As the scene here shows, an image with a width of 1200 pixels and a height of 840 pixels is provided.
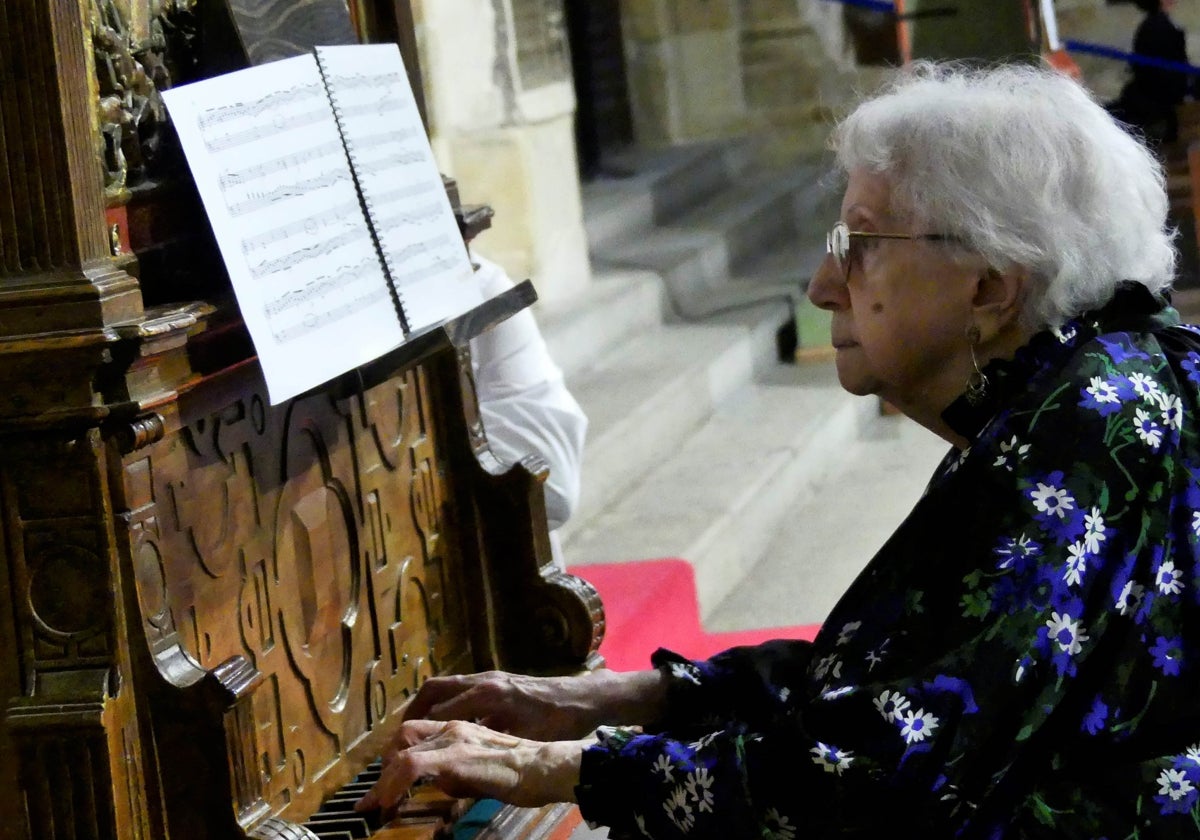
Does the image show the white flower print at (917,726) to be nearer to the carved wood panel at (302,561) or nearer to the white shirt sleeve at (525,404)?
the carved wood panel at (302,561)

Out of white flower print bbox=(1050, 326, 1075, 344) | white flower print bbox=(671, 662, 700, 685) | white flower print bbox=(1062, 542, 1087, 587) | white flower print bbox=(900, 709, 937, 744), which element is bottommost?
white flower print bbox=(671, 662, 700, 685)

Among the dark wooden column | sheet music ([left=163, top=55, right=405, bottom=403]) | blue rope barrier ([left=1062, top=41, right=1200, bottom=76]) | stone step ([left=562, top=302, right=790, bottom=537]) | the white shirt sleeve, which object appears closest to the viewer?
the dark wooden column

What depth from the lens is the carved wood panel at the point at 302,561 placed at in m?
1.72

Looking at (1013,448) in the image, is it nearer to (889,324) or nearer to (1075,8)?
(889,324)

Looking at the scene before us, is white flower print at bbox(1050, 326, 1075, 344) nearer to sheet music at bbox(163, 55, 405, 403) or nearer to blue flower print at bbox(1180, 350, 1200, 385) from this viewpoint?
blue flower print at bbox(1180, 350, 1200, 385)

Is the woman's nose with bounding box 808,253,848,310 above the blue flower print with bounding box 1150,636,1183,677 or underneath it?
above

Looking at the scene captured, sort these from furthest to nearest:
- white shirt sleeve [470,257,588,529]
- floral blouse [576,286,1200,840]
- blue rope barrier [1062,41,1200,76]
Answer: blue rope barrier [1062,41,1200,76], white shirt sleeve [470,257,588,529], floral blouse [576,286,1200,840]

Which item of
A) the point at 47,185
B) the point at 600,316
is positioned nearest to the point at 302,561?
the point at 47,185

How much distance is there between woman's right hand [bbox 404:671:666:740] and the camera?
203 centimetres

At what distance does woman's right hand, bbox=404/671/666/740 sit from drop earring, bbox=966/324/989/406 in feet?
1.82

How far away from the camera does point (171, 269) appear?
1.79 metres

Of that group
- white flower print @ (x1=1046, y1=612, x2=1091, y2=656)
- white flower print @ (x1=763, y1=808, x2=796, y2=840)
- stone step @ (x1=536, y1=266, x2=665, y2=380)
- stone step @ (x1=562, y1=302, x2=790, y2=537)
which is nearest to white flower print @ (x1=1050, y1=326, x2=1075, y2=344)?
white flower print @ (x1=1046, y1=612, x2=1091, y2=656)

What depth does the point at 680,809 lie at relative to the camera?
66.0 inches

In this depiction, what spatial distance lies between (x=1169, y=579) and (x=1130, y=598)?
5 centimetres
